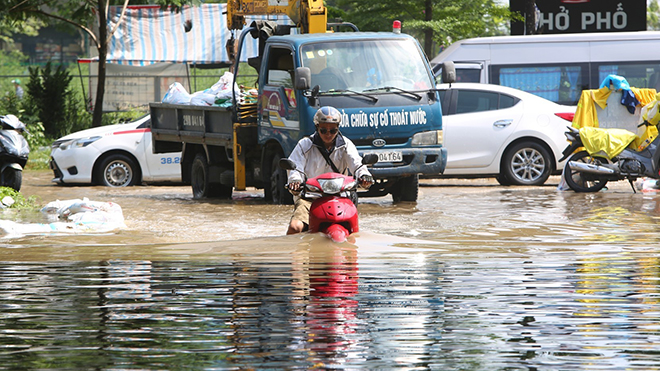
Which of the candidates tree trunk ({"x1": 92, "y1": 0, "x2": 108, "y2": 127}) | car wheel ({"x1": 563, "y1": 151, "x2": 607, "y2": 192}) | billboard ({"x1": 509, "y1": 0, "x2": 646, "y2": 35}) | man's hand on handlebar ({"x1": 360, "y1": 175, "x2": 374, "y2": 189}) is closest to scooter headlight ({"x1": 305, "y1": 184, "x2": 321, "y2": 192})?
man's hand on handlebar ({"x1": 360, "y1": 175, "x2": 374, "y2": 189})

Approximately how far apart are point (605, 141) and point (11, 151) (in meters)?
7.93

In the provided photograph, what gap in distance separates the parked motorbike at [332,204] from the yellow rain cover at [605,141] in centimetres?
709

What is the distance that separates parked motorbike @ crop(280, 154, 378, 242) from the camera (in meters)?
8.72

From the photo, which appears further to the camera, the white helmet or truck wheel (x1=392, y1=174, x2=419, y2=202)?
truck wheel (x1=392, y1=174, x2=419, y2=202)

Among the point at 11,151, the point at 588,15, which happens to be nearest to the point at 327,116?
the point at 11,151

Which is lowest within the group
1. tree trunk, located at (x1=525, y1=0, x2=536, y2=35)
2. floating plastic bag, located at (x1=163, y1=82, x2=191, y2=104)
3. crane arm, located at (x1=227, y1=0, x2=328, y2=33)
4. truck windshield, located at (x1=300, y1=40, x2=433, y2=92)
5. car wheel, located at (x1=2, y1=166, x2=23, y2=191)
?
car wheel, located at (x1=2, y1=166, x2=23, y2=191)

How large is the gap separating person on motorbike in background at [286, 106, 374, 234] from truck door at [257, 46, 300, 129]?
4.17m

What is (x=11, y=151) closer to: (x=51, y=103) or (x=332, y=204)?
(x=332, y=204)

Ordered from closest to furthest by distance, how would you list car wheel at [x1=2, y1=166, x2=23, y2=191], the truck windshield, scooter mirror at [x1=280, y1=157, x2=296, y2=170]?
scooter mirror at [x1=280, y1=157, x2=296, y2=170], the truck windshield, car wheel at [x1=2, y1=166, x2=23, y2=191]

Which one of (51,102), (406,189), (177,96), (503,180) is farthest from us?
(51,102)

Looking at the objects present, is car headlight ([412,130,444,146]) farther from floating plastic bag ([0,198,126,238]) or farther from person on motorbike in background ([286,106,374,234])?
person on motorbike in background ([286,106,374,234])

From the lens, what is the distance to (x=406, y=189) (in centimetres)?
1447

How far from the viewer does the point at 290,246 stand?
907 cm

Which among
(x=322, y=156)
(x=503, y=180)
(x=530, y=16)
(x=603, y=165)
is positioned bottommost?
(x=503, y=180)
